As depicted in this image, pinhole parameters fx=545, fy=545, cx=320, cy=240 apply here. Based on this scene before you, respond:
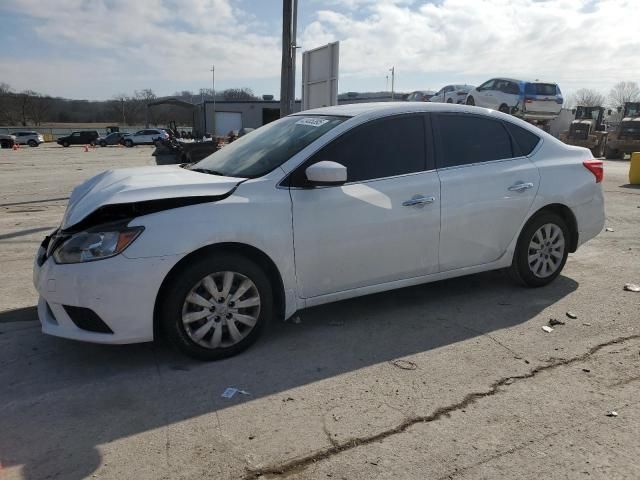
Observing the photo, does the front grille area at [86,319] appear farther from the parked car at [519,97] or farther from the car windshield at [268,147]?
the parked car at [519,97]

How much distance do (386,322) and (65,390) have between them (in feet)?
7.76

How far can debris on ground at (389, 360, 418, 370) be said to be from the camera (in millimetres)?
3617

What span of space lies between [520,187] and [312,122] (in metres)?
1.92

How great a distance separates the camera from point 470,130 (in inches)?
187

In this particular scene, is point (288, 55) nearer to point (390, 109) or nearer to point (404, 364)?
point (390, 109)

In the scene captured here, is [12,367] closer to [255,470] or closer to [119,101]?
[255,470]

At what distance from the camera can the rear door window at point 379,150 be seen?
13.3 ft

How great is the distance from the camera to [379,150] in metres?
4.27

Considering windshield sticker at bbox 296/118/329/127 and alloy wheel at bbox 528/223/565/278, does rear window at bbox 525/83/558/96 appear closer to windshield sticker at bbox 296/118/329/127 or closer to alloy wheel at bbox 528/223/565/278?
alloy wheel at bbox 528/223/565/278

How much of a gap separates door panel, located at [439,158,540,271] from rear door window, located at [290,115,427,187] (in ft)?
1.08

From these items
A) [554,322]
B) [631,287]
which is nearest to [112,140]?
[631,287]

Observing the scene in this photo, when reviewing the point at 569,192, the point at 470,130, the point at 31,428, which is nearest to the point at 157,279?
the point at 31,428

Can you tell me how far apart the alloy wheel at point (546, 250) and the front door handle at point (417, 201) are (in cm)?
131

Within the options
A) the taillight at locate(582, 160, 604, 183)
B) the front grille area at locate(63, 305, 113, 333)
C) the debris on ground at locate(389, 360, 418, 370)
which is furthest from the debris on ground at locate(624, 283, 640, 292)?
the front grille area at locate(63, 305, 113, 333)
